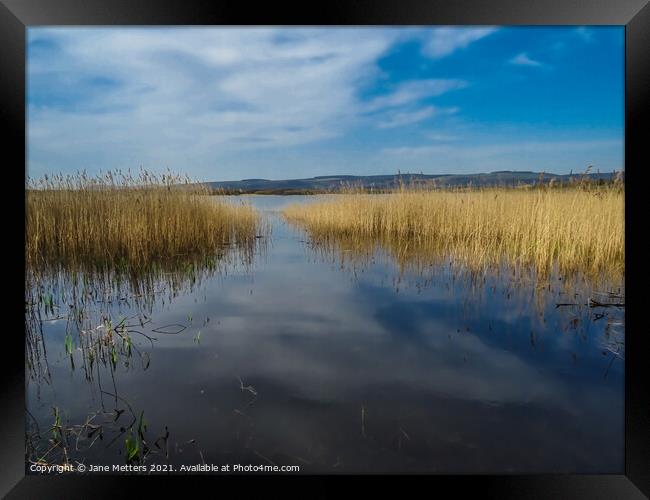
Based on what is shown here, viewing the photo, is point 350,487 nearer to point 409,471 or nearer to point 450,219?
point 409,471

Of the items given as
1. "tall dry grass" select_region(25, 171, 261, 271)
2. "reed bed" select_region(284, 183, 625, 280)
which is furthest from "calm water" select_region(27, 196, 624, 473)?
"tall dry grass" select_region(25, 171, 261, 271)

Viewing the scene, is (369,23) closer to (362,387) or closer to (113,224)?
(362,387)

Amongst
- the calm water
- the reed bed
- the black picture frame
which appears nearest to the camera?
the black picture frame

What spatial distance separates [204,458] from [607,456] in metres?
1.69

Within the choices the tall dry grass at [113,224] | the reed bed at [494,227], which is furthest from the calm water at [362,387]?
the tall dry grass at [113,224]

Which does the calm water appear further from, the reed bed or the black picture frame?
the reed bed

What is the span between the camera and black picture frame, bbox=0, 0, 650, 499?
1648mm

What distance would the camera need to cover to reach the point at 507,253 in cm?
522

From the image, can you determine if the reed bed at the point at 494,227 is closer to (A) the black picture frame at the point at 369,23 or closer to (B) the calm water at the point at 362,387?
(A) the black picture frame at the point at 369,23

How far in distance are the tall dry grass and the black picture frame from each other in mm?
3061

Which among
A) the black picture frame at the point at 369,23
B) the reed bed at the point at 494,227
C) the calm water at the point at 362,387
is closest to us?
the black picture frame at the point at 369,23

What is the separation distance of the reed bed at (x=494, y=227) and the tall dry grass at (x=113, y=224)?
2592 millimetres

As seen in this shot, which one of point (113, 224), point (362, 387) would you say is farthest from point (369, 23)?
point (113, 224)

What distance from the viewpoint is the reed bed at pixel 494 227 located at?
14.4 feet
